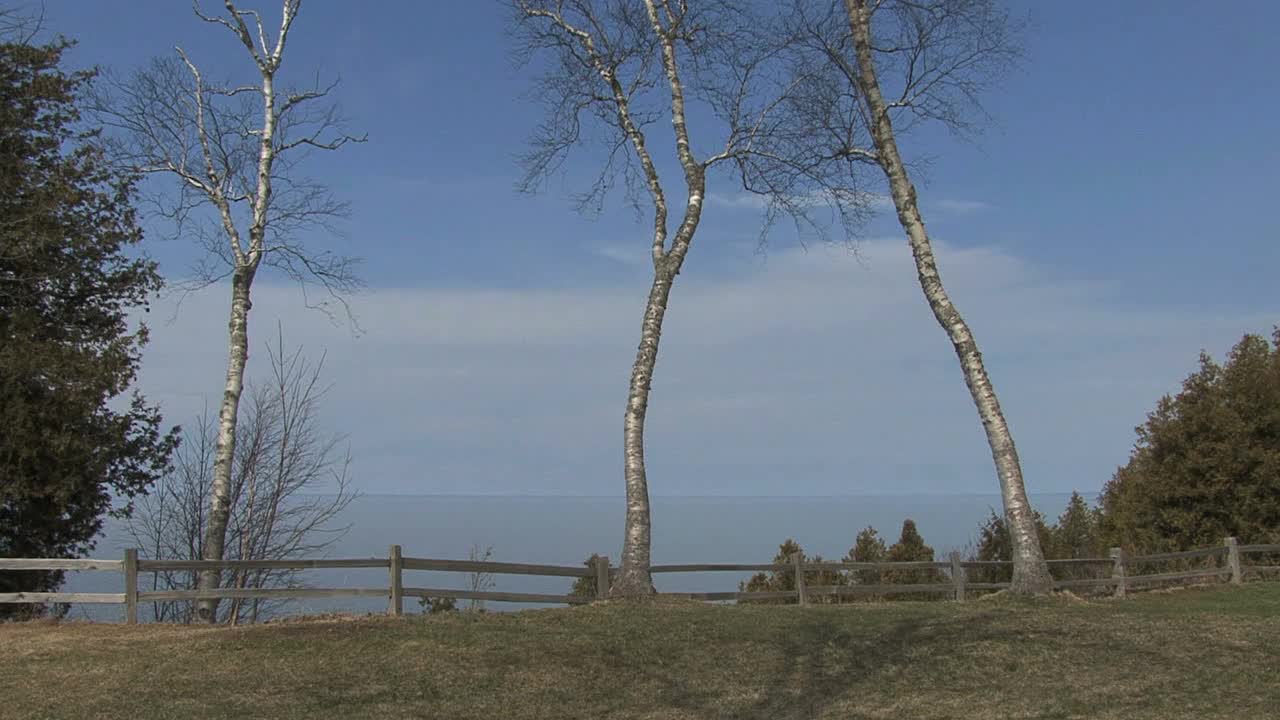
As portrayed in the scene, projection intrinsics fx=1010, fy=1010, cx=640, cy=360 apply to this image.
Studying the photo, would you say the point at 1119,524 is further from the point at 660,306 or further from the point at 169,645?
the point at 169,645

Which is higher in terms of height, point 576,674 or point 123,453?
point 123,453

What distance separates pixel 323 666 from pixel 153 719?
8.36ft

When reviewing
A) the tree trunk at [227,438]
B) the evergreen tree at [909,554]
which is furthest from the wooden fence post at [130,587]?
the evergreen tree at [909,554]

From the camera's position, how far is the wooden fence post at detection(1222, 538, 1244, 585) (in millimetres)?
25016

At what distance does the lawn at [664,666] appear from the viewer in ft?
36.9

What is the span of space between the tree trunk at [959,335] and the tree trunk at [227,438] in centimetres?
1376

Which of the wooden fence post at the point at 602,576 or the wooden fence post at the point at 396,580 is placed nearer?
the wooden fence post at the point at 396,580

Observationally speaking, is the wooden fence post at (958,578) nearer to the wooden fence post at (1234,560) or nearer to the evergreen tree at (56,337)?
the wooden fence post at (1234,560)

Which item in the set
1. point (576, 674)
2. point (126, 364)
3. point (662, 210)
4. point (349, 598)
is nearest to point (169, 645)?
point (349, 598)

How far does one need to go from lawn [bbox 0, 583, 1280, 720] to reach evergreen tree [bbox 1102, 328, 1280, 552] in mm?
16909

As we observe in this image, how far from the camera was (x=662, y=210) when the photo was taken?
20.4 meters

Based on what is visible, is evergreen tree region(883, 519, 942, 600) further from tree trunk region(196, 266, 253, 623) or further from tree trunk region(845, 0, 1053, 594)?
tree trunk region(196, 266, 253, 623)

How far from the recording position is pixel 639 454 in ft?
61.5

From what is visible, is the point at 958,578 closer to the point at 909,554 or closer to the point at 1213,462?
the point at 909,554
